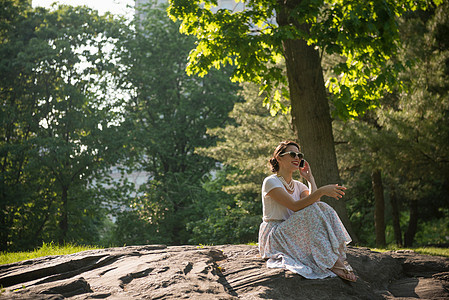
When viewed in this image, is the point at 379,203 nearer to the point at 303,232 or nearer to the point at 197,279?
the point at 303,232

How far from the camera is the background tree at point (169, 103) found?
21.7 m

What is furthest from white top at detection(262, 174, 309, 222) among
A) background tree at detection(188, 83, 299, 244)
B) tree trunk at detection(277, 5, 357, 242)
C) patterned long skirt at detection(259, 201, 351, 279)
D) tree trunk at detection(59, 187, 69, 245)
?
tree trunk at detection(59, 187, 69, 245)

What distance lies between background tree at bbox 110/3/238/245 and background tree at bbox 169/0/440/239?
12.8 meters

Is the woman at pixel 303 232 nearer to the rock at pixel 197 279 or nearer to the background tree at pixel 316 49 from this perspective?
the rock at pixel 197 279

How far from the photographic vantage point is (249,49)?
8.06 metres

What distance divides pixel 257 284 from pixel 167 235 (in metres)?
15.9

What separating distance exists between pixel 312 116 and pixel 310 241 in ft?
11.8

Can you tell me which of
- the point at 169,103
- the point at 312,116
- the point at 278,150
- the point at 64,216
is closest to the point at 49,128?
the point at 64,216

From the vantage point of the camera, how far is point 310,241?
489cm

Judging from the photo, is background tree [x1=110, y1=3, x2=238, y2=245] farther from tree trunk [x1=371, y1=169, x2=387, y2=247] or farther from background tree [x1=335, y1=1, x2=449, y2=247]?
background tree [x1=335, y1=1, x2=449, y2=247]

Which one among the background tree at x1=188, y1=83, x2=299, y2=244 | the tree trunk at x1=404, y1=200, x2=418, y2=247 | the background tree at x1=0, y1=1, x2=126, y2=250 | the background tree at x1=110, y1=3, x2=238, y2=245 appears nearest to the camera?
the background tree at x1=188, y1=83, x2=299, y2=244

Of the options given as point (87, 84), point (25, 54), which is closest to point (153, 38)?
point (87, 84)

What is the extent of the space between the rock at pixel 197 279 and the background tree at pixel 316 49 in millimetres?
2279

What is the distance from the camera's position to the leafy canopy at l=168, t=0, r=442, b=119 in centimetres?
736
